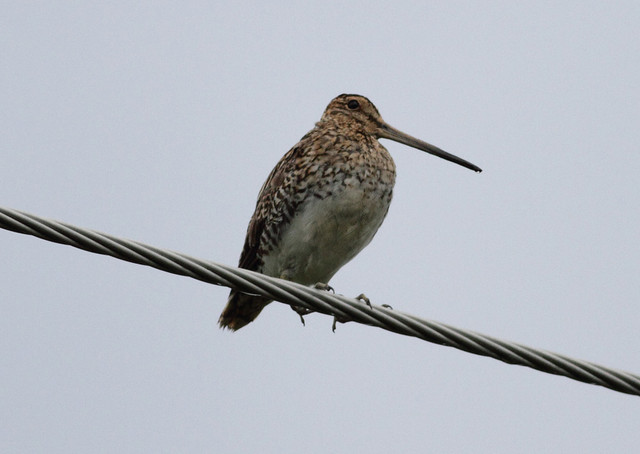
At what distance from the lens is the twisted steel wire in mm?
4188

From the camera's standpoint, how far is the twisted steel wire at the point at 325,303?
13.7 feet

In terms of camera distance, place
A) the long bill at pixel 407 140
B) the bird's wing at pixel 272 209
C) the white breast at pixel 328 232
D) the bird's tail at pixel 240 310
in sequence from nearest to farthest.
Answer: the white breast at pixel 328 232 < the bird's wing at pixel 272 209 < the bird's tail at pixel 240 310 < the long bill at pixel 407 140

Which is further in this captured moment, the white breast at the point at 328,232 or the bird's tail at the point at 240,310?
the bird's tail at the point at 240,310

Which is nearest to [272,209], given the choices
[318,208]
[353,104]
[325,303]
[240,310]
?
[318,208]

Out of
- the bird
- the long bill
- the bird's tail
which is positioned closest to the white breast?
the bird

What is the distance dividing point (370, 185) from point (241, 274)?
9.81 ft

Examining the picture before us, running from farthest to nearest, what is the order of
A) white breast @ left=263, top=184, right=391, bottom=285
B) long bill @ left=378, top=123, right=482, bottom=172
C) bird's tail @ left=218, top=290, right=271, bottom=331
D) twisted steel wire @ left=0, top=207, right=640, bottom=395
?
long bill @ left=378, top=123, right=482, bottom=172 → bird's tail @ left=218, top=290, right=271, bottom=331 → white breast @ left=263, top=184, right=391, bottom=285 → twisted steel wire @ left=0, top=207, right=640, bottom=395

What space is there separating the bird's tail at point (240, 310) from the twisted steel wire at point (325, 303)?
3202 millimetres

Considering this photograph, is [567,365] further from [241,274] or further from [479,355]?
[241,274]

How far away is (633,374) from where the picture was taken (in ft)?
14.9

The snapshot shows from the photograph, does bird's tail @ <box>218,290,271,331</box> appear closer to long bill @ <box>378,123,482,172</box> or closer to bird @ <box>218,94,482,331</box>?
bird @ <box>218,94,482,331</box>

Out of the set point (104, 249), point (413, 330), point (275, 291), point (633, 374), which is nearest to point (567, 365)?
point (633, 374)

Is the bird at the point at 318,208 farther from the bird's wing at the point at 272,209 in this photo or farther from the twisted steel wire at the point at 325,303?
the twisted steel wire at the point at 325,303

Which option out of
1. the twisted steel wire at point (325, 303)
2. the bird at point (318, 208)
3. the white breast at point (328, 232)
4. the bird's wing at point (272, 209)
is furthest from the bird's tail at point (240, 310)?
the twisted steel wire at point (325, 303)
